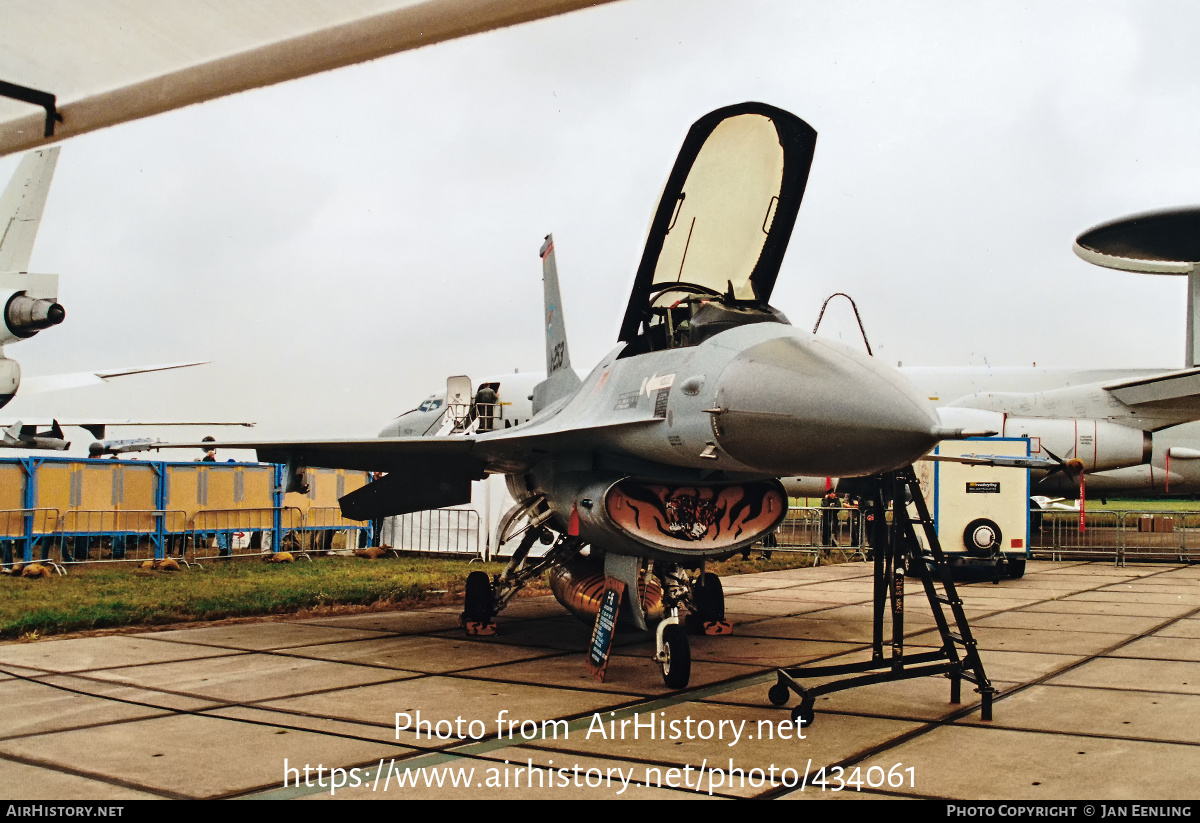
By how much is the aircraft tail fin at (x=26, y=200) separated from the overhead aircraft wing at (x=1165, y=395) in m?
18.3

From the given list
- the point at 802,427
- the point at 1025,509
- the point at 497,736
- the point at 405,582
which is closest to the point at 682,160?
the point at 802,427

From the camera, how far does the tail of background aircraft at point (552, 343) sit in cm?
863

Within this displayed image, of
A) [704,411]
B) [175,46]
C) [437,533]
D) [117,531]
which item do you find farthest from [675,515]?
[117,531]

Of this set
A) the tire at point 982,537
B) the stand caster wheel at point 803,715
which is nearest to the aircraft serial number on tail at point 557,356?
the stand caster wheel at point 803,715

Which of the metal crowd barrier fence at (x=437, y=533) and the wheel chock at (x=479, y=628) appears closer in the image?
the wheel chock at (x=479, y=628)

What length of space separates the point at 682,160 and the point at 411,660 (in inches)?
153

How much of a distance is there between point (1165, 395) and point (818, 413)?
16008 millimetres

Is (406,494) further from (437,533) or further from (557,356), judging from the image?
(437,533)

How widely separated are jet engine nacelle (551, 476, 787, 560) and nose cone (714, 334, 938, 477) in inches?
40.3

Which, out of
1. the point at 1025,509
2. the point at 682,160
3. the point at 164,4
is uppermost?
the point at 682,160

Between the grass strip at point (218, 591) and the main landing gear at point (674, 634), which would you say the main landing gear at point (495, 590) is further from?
the grass strip at point (218, 591)

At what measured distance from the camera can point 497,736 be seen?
13.9ft

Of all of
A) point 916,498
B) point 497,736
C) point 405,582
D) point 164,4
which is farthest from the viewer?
point 405,582
